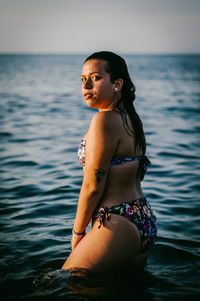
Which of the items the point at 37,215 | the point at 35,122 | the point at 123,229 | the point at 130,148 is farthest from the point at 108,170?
the point at 35,122

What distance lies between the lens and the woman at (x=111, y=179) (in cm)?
267

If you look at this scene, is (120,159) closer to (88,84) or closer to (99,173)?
(99,173)

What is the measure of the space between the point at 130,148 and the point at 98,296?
4.52 feet

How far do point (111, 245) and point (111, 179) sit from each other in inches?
21.1

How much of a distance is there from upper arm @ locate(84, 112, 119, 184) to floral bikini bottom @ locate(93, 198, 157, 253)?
0.29 metres

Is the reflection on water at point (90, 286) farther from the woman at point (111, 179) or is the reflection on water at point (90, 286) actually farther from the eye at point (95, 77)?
the eye at point (95, 77)

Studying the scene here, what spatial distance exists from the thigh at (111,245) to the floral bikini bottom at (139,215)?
0.04 meters

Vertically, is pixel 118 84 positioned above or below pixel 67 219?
above

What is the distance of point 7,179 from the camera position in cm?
727

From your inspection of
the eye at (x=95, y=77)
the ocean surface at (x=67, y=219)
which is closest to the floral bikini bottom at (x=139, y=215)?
the ocean surface at (x=67, y=219)

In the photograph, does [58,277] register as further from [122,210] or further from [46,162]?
[46,162]

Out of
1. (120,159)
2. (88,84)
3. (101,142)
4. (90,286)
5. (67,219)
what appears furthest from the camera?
(67,219)

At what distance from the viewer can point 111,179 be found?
2789 millimetres

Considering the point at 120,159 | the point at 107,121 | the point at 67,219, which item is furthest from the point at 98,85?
the point at 67,219
